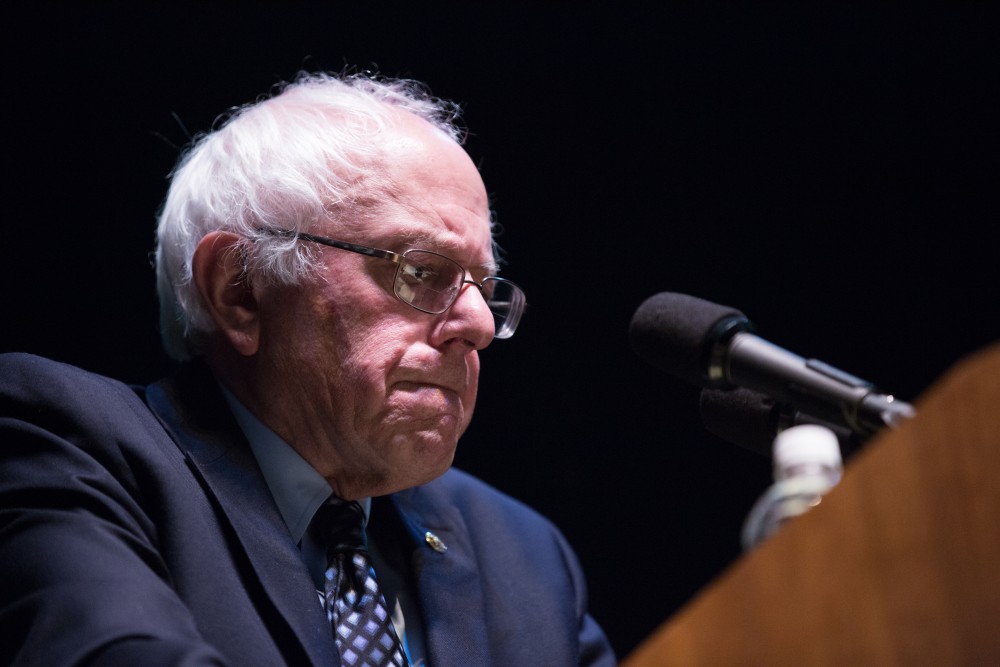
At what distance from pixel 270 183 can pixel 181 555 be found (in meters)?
0.83

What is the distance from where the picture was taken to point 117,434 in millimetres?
1688

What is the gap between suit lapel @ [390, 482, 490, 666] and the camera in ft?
6.32

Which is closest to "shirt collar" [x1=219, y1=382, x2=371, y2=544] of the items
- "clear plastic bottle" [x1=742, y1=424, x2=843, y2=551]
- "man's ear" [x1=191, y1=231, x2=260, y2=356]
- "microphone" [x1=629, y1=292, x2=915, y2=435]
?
"man's ear" [x1=191, y1=231, x2=260, y2=356]

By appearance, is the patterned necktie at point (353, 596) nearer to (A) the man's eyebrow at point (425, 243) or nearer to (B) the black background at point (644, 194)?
(A) the man's eyebrow at point (425, 243)

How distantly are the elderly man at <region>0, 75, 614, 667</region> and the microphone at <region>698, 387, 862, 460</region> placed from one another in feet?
1.97

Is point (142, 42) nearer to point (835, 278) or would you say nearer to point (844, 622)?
point (835, 278)

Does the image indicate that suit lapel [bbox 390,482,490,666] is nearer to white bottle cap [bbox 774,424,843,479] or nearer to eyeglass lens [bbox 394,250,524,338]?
eyeglass lens [bbox 394,250,524,338]

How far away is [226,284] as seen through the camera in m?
2.09

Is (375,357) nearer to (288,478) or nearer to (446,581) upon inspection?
(288,478)

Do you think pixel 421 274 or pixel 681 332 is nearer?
pixel 681 332

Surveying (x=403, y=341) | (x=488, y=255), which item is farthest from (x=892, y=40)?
(x=403, y=341)

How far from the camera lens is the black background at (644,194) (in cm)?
270

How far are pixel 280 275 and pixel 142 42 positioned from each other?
103 centimetres

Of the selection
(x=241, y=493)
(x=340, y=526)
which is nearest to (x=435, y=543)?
(x=340, y=526)
